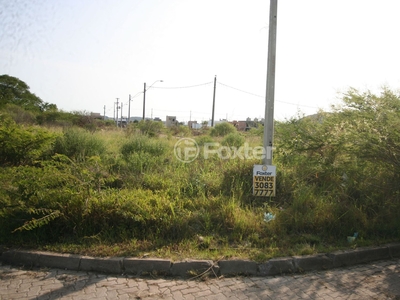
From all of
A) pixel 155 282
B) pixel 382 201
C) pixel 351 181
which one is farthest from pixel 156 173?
pixel 382 201

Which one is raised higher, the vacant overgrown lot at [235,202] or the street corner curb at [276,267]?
the vacant overgrown lot at [235,202]

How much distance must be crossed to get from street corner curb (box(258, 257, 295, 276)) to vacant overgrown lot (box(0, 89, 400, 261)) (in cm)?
11

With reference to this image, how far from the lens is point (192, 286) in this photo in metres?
3.01

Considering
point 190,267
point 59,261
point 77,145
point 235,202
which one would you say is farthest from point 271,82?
point 77,145

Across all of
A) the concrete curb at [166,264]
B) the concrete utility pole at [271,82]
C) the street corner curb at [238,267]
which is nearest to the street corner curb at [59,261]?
the concrete curb at [166,264]

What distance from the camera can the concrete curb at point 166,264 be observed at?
10.6ft

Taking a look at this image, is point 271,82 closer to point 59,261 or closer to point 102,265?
point 102,265

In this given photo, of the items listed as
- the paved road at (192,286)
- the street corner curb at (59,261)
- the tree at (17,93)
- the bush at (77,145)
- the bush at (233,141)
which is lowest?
the paved road at (192,286)

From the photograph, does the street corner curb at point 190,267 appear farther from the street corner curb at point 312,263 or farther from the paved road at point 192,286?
the street corner curb at point 312,263

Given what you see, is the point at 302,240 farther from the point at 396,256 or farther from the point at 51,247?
the point at 51,247

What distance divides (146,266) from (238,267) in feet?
3.50

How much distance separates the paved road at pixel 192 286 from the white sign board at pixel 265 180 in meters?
1.80

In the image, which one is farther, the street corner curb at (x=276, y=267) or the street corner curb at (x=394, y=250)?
the street corner curb at (x=394, y=250)

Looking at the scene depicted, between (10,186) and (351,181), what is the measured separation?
218 inches
